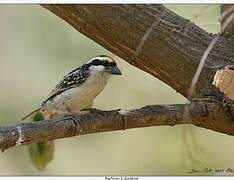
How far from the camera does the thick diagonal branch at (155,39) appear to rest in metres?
1.28

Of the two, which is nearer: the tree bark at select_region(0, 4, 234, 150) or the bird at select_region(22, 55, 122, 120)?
the tree bark at select_region(0, 4, 234, 150)

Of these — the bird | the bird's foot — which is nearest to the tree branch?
the bird's foot

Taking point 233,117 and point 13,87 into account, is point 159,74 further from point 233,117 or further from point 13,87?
point 13,87

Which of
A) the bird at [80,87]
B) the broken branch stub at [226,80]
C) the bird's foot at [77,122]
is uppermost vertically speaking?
the bird at [80,87]

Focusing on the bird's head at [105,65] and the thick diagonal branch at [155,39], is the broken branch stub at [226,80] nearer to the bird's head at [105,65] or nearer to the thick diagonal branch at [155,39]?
the thick diagonal branch at [155,39]

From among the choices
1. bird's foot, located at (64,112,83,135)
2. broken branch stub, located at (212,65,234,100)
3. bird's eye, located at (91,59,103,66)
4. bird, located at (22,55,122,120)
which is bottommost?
bird's foot, located at (64,112,83,135)

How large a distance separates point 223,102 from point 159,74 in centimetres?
15

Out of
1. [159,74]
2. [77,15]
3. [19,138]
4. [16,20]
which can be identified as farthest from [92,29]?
[16,20]

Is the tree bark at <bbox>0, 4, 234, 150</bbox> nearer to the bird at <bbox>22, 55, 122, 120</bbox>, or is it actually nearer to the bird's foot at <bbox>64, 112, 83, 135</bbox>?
the bird's foot at <bbox>64, 112, 83, 135</bbox>

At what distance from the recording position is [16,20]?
1.75 meters

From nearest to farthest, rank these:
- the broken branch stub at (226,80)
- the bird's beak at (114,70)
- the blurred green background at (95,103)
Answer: the broken branch stub at (226,80)
the bird's beak at (114,70)
the blurred green background at (95,103)

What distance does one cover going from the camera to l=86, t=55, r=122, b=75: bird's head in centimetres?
149

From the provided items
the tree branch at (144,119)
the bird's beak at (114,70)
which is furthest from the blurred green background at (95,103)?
the tree branch at (144,119)

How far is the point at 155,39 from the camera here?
51.4 inches
